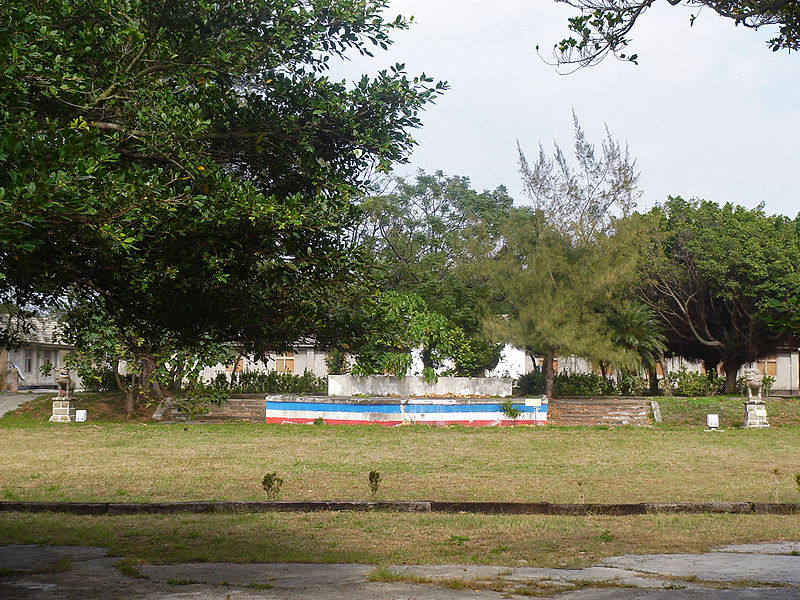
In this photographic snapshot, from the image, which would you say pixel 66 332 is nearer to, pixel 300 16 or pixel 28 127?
pixel 28 127

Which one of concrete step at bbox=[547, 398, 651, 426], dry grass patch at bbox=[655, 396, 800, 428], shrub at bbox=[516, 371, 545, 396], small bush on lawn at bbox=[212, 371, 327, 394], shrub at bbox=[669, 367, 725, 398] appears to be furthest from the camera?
shrub at bbox=[516, 371, 545, 396]

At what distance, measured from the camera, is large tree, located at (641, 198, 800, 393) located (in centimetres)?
3450

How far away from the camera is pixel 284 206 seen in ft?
22.3

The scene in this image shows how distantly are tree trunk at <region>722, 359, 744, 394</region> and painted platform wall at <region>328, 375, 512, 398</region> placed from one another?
44.7ft

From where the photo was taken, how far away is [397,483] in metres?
13.3

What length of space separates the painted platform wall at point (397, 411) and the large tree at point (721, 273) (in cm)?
1226

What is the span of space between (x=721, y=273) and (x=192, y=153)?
31899 mm

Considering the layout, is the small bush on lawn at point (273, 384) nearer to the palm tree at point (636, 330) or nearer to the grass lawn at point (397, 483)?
the grass lawn at point (397, 483)

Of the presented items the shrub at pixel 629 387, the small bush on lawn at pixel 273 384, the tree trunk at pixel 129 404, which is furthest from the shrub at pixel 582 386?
the tree trunk at pixel 129 404

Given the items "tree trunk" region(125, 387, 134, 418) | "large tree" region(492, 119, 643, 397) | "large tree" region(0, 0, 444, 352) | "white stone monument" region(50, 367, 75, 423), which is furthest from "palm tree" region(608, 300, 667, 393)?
"large tree" region(0, 0, 444, 352)

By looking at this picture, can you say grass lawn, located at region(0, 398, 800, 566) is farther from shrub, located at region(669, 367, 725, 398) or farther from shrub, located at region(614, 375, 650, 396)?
shrub, located at region(614, 375, 650, 396)

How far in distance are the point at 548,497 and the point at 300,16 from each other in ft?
23.2

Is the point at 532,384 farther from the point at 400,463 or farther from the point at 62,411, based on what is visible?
the point at 400,463

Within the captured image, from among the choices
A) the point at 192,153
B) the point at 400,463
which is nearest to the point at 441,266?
the point at 400,463
